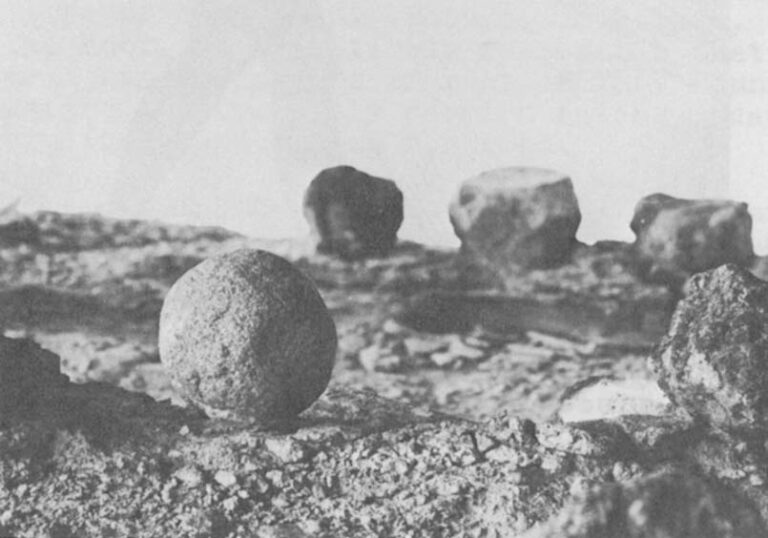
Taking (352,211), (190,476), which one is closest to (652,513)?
(190,476)

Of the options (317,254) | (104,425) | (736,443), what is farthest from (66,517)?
(317,254)

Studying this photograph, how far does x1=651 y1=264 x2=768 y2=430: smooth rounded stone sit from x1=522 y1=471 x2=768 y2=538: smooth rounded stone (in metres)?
0.95

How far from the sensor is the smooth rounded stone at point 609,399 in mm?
8812

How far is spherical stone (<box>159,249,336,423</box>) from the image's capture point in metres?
7.76

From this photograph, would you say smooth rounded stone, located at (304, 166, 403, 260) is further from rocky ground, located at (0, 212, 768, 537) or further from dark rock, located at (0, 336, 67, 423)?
dark rock, located at (0, 336, 67, 423)

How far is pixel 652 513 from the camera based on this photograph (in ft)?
20.5

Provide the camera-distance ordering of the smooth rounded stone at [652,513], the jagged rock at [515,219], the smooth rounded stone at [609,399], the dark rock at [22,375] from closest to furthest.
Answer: the smooth rounded stone at [652,513], the dark rock at [22,375], the smooth rounded stone at [609,399], the jagged rock at [515,219]

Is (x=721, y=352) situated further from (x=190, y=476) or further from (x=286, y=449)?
(x=190, y=476)

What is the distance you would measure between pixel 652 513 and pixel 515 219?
6094mm

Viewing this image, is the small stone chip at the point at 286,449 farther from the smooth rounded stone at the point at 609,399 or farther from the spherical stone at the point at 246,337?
the smooth rounded stone at the point at 609,399

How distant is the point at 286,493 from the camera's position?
736 cm

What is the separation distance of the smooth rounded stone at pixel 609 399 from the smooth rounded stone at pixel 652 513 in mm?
2023

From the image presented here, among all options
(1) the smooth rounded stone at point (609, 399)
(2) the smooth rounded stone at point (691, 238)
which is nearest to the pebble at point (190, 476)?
(1) the smooth rounded stone at point (609, 399)

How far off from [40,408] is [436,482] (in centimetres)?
242
